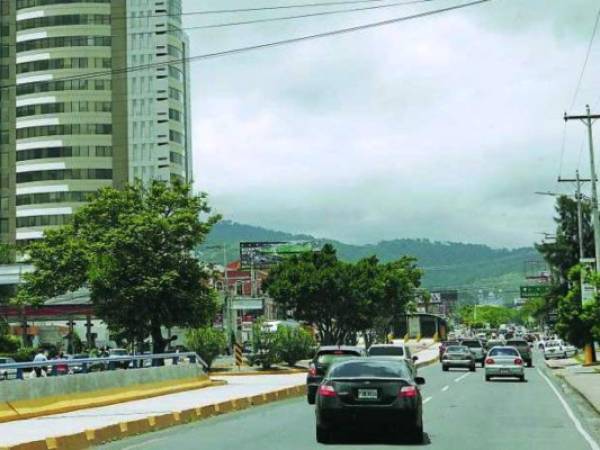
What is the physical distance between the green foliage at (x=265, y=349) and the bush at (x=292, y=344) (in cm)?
44

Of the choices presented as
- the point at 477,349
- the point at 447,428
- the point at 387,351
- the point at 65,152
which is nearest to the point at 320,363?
the point at 387,351

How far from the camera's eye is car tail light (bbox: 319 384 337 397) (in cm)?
1480

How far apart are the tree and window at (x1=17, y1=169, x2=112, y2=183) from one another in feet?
223

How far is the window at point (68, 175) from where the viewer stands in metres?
117

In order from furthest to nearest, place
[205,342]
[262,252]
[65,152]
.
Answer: [262,252], [65,152], [205,342]

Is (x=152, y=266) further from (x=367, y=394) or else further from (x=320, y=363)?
(x=367, y=394)

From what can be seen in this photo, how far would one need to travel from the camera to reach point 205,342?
52531 mm

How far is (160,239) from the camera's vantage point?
47.9m

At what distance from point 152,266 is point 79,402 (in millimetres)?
23614

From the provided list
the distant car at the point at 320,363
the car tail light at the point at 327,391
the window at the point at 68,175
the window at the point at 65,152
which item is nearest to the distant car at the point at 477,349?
the distant car at the point at 320,363

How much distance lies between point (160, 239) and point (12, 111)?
80.6 m

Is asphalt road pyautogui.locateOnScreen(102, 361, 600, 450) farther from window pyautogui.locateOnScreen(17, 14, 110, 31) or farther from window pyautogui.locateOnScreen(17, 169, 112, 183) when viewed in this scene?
window pyautogui.locateOnScreen(17, 14, 110, 31)

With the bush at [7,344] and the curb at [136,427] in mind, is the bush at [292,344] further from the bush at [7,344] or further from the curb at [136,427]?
the curb at [136,427]

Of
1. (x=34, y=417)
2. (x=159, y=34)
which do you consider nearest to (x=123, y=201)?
(x=34, y=417)
